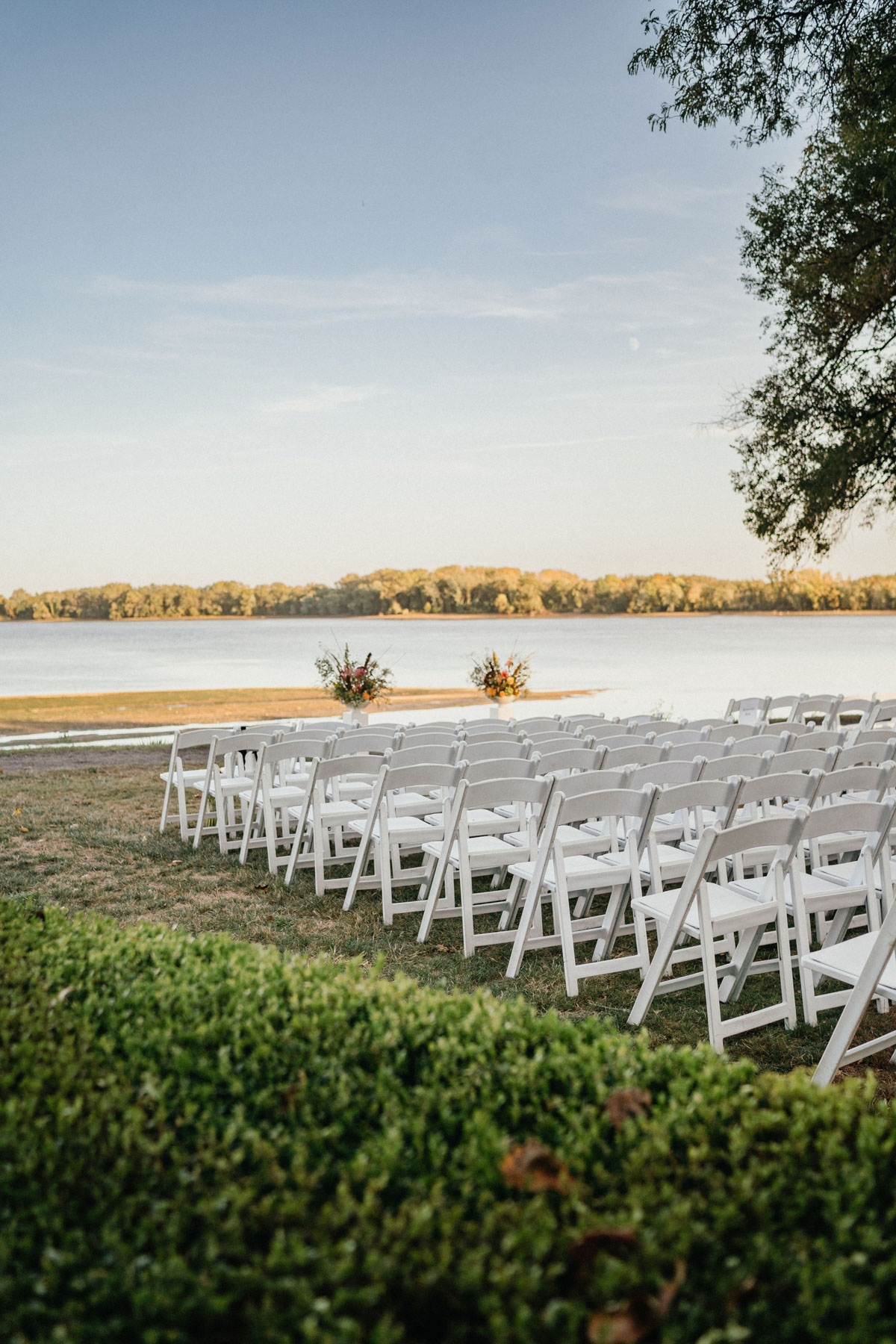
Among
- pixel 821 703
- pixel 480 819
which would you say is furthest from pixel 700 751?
pixel 821 703

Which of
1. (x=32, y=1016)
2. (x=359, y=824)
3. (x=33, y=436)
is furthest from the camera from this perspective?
(x=33, y=436)

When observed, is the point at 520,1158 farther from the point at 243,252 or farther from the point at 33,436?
the point at 33,436

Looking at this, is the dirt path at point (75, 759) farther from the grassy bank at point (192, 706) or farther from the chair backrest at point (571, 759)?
the chair backrest at point (571, 759)

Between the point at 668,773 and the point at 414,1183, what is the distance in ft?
12.8

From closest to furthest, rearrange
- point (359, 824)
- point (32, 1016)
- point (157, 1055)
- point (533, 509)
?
point (157, 1055)
point (32, 1016)
point (359, 824)
point (533, 509)

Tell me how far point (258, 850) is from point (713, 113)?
9.00 meters

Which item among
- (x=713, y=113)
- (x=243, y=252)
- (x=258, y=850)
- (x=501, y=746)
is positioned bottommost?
(x=258, y=850)

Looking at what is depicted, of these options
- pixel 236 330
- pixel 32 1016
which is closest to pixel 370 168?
pixel 236 330

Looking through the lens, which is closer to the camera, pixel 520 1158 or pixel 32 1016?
pixel 520 1158

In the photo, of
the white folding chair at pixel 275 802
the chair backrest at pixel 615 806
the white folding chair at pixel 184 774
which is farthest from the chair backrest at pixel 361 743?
the chair backrest at pixel 615 806

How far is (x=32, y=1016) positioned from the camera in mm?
2238

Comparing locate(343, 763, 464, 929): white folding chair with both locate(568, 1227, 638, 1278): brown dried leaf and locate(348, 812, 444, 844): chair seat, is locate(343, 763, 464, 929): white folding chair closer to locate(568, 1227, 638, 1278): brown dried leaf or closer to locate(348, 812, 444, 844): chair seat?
locate(348, 812, 444, 844): chair seat

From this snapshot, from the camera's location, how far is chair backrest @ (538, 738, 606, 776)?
5.67 m

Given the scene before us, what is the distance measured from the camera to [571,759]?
19.0 ft
